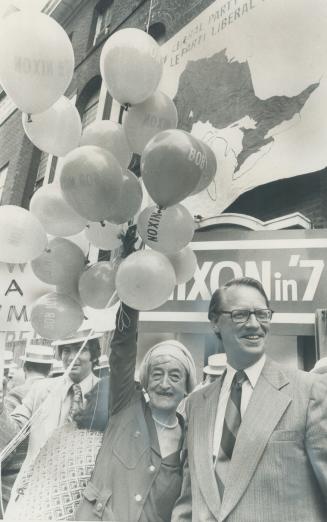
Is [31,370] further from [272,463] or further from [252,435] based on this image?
[272,463]

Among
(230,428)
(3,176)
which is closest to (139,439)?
→ (230,428)

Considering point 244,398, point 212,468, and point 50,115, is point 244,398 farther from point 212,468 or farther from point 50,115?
point 50,115

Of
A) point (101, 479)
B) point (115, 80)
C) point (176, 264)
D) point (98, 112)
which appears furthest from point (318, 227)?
point (98, 112)

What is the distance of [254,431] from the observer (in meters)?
2.03

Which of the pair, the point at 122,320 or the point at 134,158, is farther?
the point at 134,158

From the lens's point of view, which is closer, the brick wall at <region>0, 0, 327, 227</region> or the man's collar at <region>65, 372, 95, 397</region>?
the man's collar at <region>65, 372, 95, 397</region>

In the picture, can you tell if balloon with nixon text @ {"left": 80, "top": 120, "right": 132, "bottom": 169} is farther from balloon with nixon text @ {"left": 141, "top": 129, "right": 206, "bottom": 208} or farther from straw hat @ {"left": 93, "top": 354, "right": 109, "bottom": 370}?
straw hat @ {"left": 93, "top": 354, "right": 109, "bottom": 370}

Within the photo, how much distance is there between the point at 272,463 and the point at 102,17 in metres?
5.48

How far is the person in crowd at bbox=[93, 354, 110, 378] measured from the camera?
3.10m

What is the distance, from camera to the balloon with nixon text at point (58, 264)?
2453mm

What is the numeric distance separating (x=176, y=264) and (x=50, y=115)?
97cm

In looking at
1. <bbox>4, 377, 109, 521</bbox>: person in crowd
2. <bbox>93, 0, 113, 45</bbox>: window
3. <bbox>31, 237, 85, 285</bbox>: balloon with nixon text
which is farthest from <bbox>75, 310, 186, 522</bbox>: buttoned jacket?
<bbox>93, 0, 113, 45</bbox>: window

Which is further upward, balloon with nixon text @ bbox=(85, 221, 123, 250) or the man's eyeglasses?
balloon with nixon text @ bbox=(85, 221, 123, 250)

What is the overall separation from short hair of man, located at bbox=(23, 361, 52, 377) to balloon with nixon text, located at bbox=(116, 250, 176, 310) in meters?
1.34
